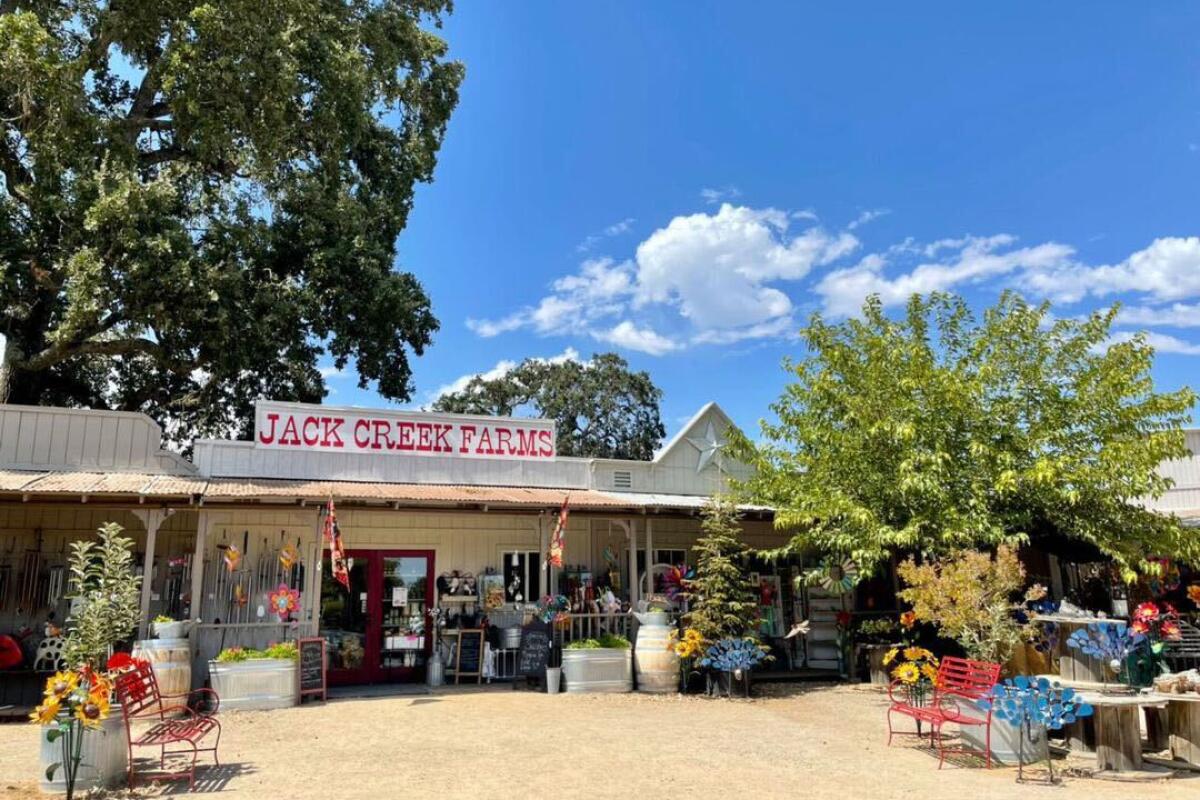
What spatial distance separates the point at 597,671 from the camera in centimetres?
1150

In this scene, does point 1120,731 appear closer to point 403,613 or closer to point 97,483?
point 403,613

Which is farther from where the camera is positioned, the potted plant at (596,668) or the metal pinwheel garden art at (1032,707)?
the potted plant at (596,668)

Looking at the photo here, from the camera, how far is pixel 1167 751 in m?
7.59

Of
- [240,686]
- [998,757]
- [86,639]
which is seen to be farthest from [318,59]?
[998,757]

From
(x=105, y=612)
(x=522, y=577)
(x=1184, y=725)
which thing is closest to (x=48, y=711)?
(x=105, y=612)

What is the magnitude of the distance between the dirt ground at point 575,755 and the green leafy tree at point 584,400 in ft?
86.8

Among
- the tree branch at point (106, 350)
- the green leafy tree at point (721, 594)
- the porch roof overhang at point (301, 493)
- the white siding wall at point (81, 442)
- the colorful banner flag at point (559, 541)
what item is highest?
the tree branch at point (106, 350)

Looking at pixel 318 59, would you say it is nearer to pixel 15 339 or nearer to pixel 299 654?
pixel 15 339

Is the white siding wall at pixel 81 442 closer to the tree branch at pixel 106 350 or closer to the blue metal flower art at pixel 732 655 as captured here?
the tree branch at pixel 106 350

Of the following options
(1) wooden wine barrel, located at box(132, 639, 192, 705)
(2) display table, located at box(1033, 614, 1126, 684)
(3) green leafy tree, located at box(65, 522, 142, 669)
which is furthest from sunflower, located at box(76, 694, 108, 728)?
(2) display table, located at box(1033, 614, 1126, 684)

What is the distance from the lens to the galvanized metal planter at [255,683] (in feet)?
32.4

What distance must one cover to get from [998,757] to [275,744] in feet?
22.3

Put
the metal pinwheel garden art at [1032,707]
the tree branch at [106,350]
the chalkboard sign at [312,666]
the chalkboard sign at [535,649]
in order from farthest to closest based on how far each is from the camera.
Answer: the tree branch at [106,350], the chalkboard sign at [535,649], the chalkboard sign at [312,666], the metal pinwheel garden art at [1032,707]

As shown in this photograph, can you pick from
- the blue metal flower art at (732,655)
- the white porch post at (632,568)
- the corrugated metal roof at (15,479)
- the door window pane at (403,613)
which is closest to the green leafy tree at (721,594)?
the blue metal flower art at (732,655)
